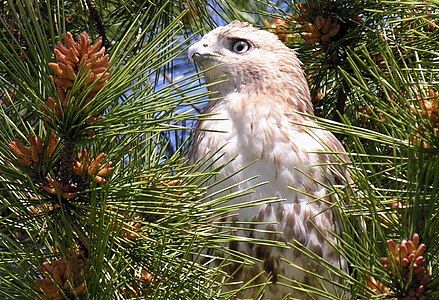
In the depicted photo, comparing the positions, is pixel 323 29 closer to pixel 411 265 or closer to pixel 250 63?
pixel 250 63

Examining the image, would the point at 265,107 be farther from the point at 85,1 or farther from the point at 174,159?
the point at 174,159

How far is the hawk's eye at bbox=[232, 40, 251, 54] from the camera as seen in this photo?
4.01m

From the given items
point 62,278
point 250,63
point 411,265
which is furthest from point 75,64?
point 250,63

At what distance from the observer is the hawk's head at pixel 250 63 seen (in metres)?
3.90

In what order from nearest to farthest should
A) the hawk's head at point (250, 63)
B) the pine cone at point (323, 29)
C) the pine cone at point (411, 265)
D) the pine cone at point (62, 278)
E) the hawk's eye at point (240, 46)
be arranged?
1. the pine cone at point (411, 265)
2. the pine cone at point (62, 278)
3. the pine cone at point (323, 29)
4. the hawk's head at point (250, 63)
5. the hawk's eye at point (240, 46)

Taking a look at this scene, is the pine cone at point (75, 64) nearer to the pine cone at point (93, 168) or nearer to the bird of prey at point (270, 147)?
the pine cone at point (93, 168)

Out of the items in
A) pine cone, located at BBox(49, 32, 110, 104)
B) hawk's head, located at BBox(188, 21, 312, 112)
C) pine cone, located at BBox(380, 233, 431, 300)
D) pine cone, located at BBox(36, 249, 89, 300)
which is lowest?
pine cone, located at BBox(380, 233, 431, 300)

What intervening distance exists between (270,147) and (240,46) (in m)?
0.65

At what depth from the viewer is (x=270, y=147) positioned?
3545mm

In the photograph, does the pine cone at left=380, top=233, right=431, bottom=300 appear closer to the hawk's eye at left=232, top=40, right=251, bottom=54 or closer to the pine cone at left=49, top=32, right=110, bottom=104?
the pine cone at left=49, top=32, right=110, bottom=104

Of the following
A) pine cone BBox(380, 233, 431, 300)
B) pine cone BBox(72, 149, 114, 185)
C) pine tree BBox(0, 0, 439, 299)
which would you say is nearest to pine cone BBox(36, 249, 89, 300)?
pine tree BBox(0, 0, 439, 299)

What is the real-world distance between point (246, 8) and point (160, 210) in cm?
205

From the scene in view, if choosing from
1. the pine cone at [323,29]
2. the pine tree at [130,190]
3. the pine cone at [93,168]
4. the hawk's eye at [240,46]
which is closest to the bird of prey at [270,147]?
the hawk's eye at [240,46]

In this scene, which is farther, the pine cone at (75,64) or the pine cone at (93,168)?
the pine cone at (93,168)
